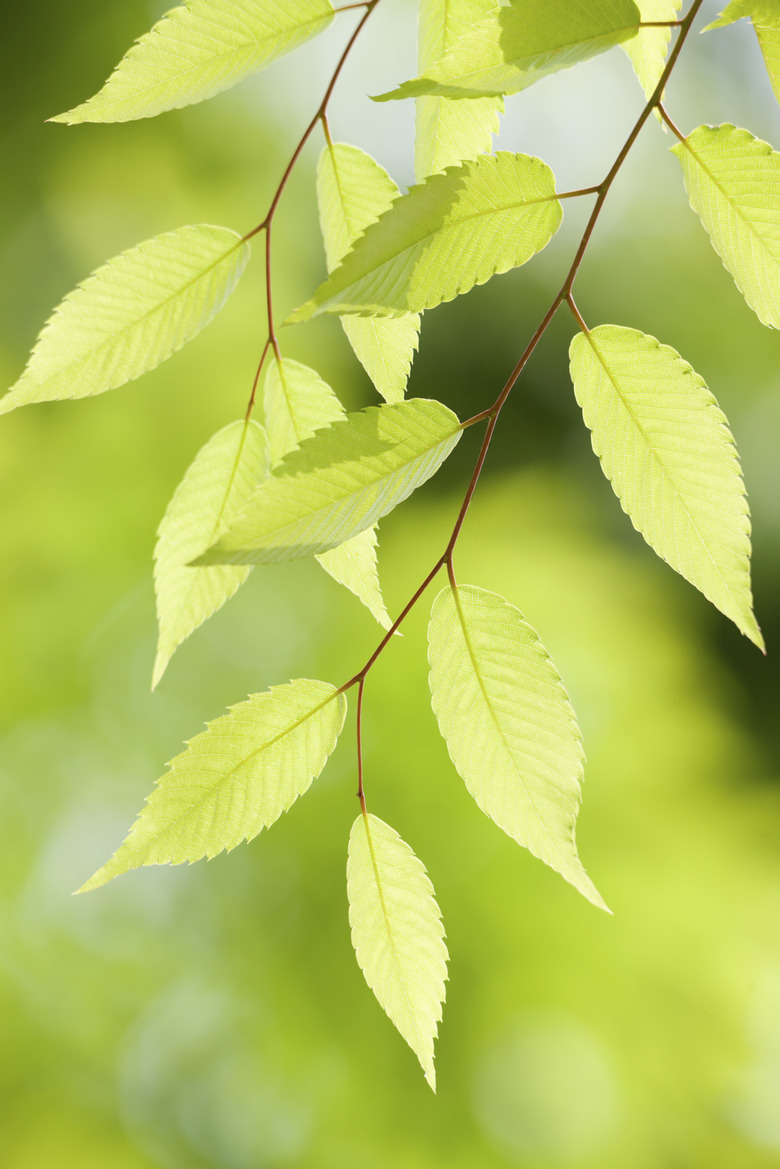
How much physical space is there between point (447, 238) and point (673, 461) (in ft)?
0.31

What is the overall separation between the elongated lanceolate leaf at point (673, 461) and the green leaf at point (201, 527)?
149 mm

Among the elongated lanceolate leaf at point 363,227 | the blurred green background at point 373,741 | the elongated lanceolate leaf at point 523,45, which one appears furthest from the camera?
the blurred green background at point 373,741

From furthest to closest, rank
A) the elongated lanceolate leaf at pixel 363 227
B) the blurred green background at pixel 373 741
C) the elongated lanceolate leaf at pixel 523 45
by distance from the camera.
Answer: the blurred green background at pixel 373 741 < the elongated lanceolate leaf at pixel 363 227 < the elongated lanceolate leaf at pixel 523 45

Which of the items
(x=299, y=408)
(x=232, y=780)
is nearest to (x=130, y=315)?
(x=299, y=408)

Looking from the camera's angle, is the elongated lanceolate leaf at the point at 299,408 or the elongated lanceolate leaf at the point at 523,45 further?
the elongated lanceolate leaf at the point at 299,408

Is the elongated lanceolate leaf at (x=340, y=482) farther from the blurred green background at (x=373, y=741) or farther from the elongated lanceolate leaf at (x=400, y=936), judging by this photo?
the blurred green background at (x=373, y=741)

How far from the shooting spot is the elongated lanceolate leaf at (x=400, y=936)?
12.2 inches

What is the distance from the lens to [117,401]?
7.43ft

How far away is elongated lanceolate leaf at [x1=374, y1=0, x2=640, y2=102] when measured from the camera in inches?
8.7

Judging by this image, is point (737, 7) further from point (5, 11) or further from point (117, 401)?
point (5, 11)

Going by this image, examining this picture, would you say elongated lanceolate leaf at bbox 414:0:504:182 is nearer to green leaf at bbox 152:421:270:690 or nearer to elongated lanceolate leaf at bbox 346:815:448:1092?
green leaf at bbox 152:421:270:690

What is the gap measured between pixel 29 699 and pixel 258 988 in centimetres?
83

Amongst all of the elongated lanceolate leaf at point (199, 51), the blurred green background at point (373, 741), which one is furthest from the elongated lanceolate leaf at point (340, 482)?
the blurred green background at point (373, 741)

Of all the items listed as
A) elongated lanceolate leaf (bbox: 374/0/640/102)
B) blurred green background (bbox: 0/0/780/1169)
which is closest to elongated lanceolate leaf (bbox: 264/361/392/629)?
elongated lanceolate leaf (bbox: 374/0/640/102)
